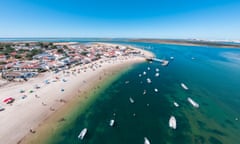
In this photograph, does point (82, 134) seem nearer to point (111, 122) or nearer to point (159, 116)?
point (111, 122)

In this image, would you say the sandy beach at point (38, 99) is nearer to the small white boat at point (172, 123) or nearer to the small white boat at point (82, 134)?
the small white boat at point (82, 134)

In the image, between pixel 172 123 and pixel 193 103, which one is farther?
pixel 193 103

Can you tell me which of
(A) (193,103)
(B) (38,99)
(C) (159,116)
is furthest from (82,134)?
(A) (193,103)

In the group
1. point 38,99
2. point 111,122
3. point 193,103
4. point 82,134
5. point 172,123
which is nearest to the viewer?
point 82,134

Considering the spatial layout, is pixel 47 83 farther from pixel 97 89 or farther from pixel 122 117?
pixel 122 117

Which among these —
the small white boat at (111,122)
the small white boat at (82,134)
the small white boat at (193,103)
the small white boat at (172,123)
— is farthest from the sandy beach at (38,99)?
the small white boat at (193,103)

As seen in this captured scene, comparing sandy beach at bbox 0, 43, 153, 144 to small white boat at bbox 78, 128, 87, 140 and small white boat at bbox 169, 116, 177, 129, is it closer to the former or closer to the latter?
small white boat at bbox 78, 128, 87, 140

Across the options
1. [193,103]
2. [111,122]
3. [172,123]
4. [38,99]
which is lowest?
[38,99]

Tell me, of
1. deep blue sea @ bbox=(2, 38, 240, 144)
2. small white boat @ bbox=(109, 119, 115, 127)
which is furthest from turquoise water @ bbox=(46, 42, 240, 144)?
small white boat @ bbox=(109, 119, 115, 127)

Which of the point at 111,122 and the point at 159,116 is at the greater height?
the point at 111,122
